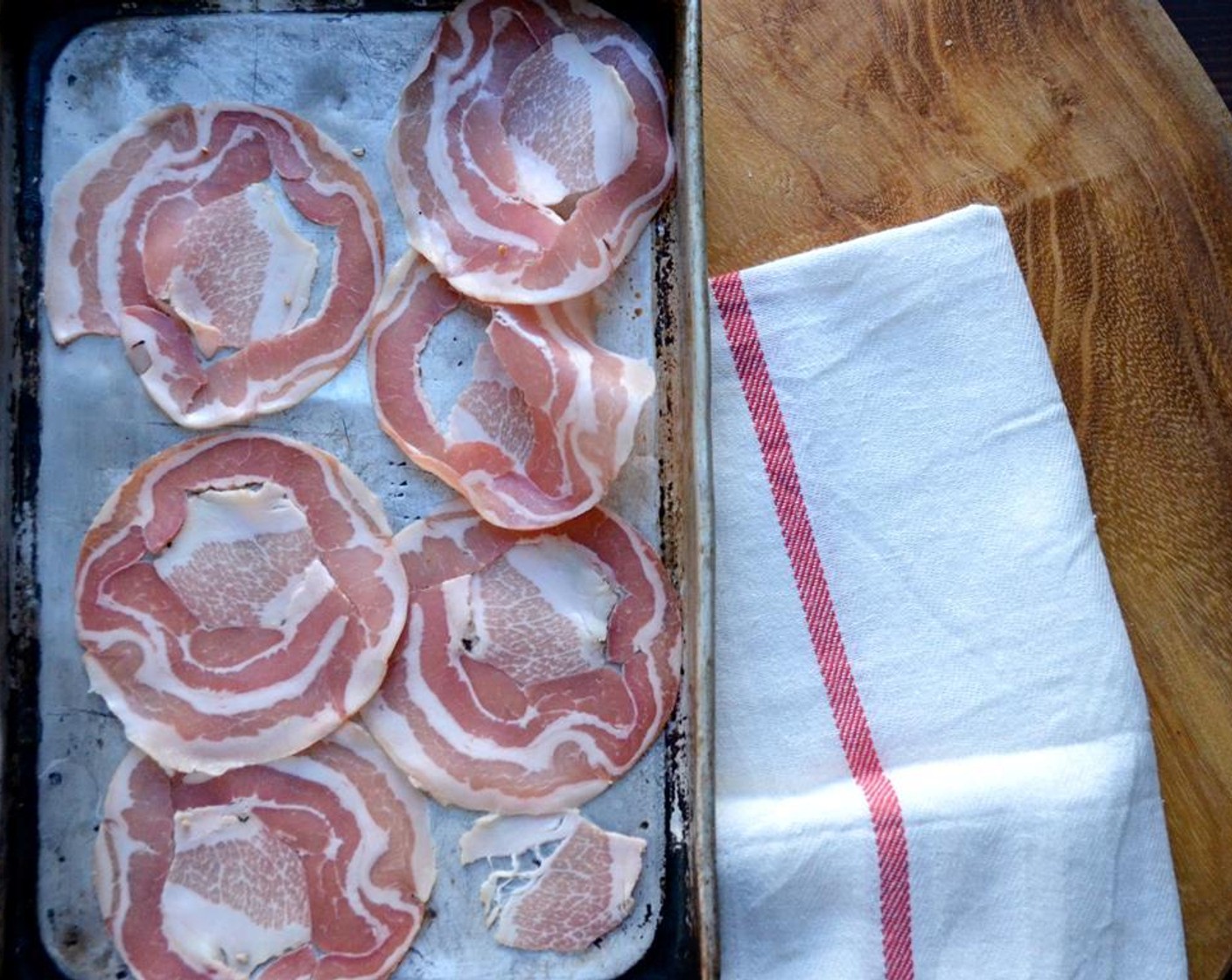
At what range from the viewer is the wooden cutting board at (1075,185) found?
131 centimetres

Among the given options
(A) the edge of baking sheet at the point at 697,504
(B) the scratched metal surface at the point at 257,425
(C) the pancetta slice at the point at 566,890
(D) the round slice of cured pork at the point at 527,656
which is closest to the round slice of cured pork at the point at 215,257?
(B) the scratched metal surface at the point at 257,425

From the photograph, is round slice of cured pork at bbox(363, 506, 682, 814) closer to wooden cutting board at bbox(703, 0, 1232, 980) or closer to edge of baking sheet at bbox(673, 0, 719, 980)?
edge of baking sheet at bbox(673, 0, 719, 980)

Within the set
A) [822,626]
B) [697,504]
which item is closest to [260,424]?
[697,504]

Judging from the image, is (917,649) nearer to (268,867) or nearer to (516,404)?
(516,404)

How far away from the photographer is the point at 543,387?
1230 millimetres

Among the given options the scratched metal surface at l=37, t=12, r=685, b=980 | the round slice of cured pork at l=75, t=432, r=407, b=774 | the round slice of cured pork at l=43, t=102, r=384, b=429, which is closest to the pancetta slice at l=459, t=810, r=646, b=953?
the scratched metal surface at l=37, t=12, r=685, b=980

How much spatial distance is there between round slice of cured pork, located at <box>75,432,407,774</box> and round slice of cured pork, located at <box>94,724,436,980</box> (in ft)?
0.12

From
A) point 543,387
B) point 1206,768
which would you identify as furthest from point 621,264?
point 1206,768

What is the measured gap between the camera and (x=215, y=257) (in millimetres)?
1287

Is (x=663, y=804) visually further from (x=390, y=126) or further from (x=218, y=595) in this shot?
(x=390, y=126)

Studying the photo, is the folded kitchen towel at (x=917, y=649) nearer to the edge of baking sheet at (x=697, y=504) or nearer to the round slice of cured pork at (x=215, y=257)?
the edge of baking sheet at (x=697, y=504)

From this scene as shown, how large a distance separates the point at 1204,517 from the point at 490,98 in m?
0.89

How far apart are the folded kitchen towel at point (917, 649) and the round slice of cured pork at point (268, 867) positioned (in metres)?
0.33

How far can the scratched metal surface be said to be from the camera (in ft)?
3.92
